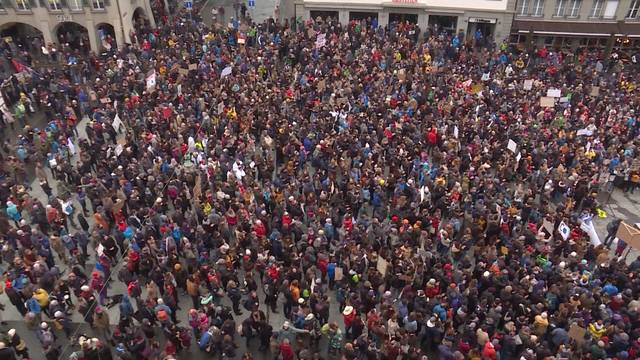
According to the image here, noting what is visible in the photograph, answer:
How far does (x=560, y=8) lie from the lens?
126 ft

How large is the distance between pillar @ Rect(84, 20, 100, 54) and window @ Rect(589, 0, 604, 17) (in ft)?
115

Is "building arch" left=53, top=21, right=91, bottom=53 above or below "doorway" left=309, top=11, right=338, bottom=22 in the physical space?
below

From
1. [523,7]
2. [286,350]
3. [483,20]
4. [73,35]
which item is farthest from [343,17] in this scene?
[286,350]

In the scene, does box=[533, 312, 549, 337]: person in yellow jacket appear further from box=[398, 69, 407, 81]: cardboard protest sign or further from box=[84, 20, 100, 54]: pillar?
box=[84, 20, 100, 54]: pillar

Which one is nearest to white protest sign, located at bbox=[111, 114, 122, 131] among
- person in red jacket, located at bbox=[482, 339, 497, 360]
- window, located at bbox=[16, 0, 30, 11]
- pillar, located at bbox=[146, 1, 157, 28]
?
window, located at bbox=[16, 0, 30, 11]

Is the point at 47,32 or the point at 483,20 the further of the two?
the point at 483,20

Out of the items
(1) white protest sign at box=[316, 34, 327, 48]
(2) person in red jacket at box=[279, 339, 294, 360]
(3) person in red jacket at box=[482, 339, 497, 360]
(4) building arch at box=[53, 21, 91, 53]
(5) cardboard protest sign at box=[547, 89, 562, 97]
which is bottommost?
(2) person in red jacket at box=[279, 339, 294, 360]

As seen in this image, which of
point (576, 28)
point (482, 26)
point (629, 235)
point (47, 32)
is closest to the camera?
point (629, 235)

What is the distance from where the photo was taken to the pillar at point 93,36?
3686cm

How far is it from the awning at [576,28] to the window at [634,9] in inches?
25.6

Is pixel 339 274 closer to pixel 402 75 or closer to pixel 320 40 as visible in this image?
pixel 402 75

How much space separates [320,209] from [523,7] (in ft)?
90.4

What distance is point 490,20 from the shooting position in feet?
129

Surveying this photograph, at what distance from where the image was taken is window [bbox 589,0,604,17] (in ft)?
124
